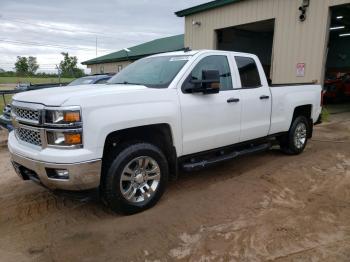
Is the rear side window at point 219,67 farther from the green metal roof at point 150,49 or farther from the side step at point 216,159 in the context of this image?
the green metal roof at point 150,49

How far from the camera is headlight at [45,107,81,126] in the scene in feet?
10.8

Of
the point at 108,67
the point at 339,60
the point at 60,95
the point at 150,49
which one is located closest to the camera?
the point at 60,95

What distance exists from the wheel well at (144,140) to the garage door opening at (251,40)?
13.0m

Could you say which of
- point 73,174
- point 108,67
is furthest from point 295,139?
point 108,67

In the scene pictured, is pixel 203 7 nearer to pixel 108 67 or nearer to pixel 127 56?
pixel 127 56

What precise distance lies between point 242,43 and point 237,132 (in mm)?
16000

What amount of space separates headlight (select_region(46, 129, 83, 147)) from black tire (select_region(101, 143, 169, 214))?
53cm

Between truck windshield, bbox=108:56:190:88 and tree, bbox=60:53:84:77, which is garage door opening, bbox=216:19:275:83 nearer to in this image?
truck windshield, bbox=108:56:190:88

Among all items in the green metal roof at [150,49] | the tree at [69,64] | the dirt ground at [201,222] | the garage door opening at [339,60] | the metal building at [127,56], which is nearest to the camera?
the dirt ground at [201,222]

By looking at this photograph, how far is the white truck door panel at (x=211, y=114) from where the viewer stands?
14.2 ft

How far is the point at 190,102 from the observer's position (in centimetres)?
430

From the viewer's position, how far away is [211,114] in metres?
4.59

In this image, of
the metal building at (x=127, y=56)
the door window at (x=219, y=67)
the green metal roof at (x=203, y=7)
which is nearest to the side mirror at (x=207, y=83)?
the door window at (x=219, y=67)

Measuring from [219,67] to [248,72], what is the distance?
0.72 metres
